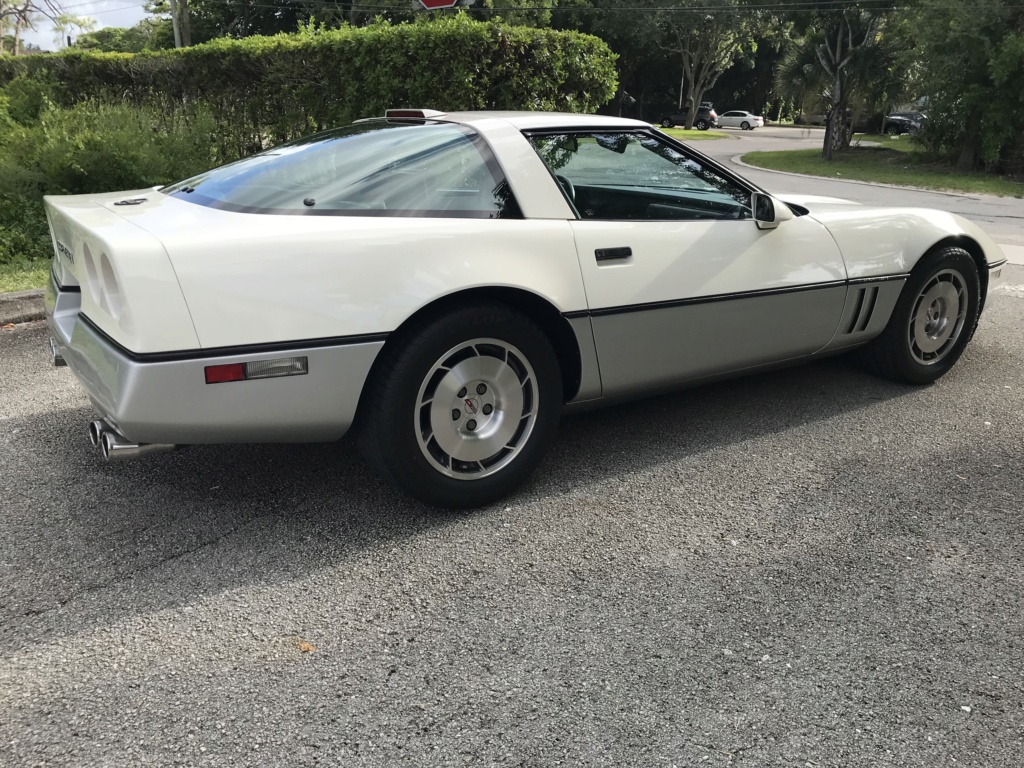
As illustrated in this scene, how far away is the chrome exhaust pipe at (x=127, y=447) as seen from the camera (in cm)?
266

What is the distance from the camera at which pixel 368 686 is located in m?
2.19

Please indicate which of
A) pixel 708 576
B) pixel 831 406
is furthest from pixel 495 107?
pixel 708 576

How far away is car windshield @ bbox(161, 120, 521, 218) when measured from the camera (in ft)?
9.68

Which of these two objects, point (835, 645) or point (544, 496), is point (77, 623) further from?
point (835, 645)

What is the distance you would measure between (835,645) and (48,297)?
317cm

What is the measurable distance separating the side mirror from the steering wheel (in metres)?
0.88

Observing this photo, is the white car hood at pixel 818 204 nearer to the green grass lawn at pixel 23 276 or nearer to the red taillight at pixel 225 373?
the red taillight at pixel 225 373

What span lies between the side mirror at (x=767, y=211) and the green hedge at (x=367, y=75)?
579 centimetres

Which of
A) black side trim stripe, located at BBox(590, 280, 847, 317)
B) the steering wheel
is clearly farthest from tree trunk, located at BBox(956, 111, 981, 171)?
the steering wheel

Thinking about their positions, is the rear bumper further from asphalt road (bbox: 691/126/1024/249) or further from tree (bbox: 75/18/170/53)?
tree (bbox: 75/18/170/53)

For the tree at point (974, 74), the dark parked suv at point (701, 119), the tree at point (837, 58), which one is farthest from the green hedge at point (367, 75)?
the dark parked suv at point (701, 119)

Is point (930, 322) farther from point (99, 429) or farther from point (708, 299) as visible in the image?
point (99, 429)

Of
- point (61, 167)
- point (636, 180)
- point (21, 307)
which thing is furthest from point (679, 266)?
point (61, 167)

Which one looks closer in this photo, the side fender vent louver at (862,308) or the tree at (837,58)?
the side fender vent louver at (862,308)
